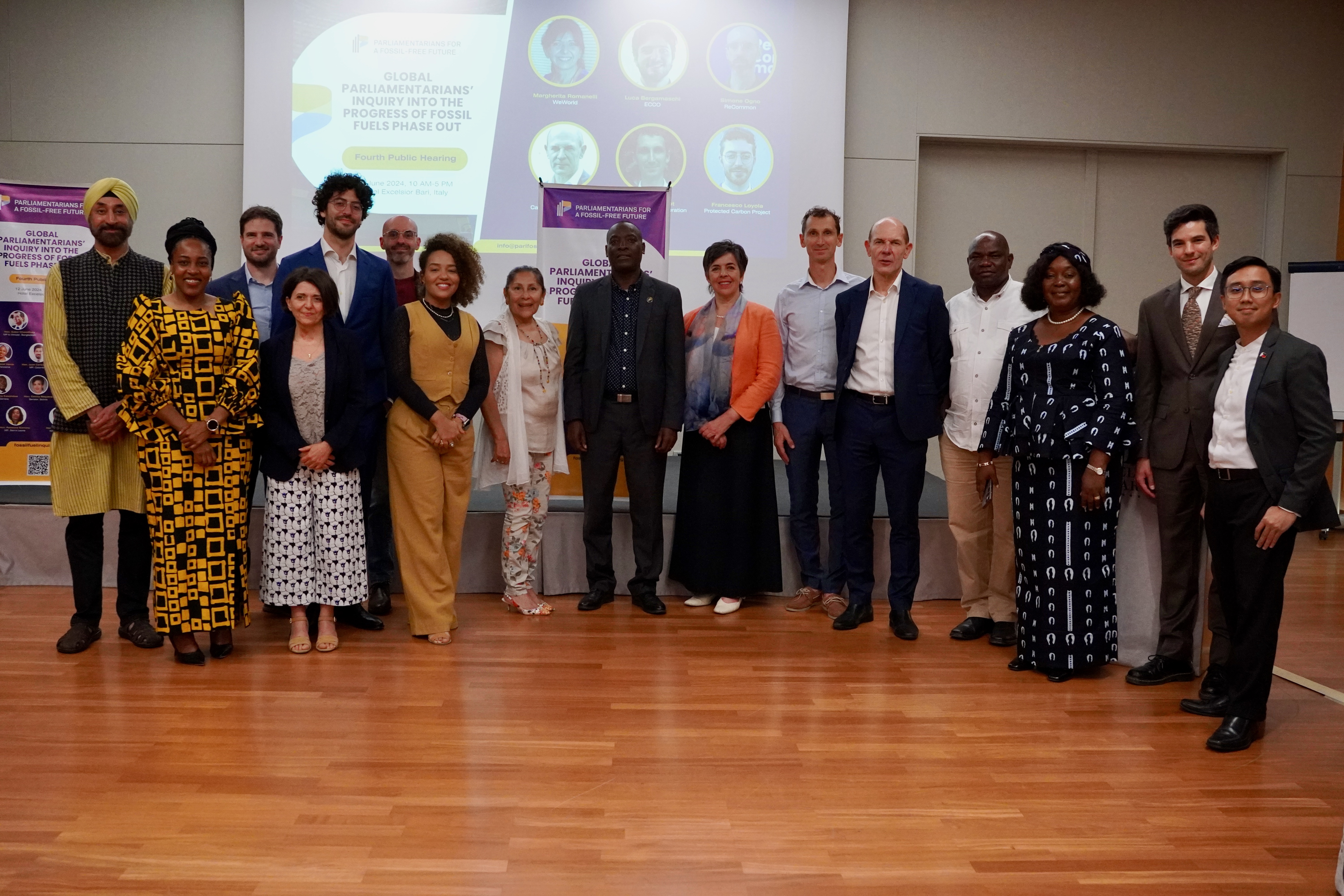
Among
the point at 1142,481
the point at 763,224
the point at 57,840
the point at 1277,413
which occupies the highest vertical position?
the point at 763,224

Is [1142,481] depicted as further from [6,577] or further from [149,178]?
[149,178]

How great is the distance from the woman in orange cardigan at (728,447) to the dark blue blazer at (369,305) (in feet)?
4.39

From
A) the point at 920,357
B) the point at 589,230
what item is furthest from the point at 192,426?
the point at 920,357

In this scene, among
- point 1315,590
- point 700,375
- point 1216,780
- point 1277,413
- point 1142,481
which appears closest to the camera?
point 1216,780

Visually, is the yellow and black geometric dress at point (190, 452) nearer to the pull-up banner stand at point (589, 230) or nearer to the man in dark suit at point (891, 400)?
the pull-up banner stand at point (589, 230)

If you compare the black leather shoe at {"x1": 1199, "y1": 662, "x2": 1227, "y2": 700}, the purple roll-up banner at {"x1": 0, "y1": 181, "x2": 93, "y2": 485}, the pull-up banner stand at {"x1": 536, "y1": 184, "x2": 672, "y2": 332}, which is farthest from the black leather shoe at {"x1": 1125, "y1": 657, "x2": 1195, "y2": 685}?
the purple roll-up banner at {"x1": 0, "y1": 181, "x2": 93, "y2": 485}

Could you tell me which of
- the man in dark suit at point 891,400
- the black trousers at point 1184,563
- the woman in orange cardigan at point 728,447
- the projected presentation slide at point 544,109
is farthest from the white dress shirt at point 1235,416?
the projected presentation slide at point 544,109

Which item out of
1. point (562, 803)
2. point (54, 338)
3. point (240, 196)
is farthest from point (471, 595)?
point (240, 196)

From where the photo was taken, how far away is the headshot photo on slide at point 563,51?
Answer: 7168mm

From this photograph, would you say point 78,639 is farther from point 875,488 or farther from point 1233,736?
point 1233,736

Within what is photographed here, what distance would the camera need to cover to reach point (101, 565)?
398 cm

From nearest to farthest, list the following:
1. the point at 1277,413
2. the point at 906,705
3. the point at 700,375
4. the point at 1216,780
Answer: the point at 1216,780 → the point at 1277,413 → the point at 906,705 → the point at 700,375

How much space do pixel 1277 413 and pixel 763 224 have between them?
4.69 meters

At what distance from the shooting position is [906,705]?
3402mm
